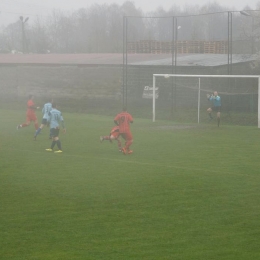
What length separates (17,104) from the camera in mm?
51844

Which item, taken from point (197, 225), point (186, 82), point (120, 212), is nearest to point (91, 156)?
point (120, 212)

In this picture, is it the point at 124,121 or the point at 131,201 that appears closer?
the point at 131,201

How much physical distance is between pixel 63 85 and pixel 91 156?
30895 millimetres

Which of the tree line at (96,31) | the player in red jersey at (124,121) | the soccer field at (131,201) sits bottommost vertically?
the soccer field at (131,201)

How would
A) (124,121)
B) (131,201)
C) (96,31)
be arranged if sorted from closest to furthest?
1. (131,201)
2. (124,121)
3. (96,31)

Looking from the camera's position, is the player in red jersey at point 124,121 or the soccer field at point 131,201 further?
the player in red jersey at point 124,121

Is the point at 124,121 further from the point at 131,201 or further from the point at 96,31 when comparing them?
the point at 96,31

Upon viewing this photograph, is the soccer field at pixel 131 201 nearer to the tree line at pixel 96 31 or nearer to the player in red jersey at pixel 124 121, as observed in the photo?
the player in red jersey at pixel 124 121

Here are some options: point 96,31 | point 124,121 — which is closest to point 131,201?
point 124,121

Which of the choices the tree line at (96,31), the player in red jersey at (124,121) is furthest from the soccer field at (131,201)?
the tree line at (96,31)

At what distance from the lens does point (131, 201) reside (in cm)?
1425

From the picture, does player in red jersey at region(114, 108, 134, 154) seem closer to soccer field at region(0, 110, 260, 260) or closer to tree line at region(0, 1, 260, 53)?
soccer field at region(0, 110, 260, 260)

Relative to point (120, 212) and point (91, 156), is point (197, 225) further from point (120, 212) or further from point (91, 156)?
point (91, 156)

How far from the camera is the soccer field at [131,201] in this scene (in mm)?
10570
